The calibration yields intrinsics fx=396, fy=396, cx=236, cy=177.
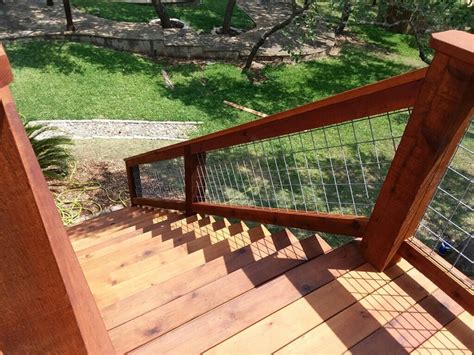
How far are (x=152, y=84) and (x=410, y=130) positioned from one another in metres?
8.18

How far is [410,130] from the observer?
1630 millimetres

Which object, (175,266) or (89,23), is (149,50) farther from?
(175,266)

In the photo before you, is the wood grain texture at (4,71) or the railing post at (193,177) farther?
the railing post at (193,177)

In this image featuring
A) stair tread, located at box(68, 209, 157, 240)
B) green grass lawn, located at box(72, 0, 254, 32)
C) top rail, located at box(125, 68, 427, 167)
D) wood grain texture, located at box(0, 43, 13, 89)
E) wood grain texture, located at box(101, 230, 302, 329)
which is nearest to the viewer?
wood grain texture, located at box(0, 43, 13, 89)

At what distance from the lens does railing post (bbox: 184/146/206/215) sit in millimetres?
3746

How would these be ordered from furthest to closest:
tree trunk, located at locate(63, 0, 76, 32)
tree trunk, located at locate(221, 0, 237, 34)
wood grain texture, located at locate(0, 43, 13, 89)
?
1. tree trunk, located at locate(221, 0, 237, 34)
2. tree trunk, located at locate(63, 0, 76, 32)
3. wood grain texture, located at locate(0, 43, 13, 89)

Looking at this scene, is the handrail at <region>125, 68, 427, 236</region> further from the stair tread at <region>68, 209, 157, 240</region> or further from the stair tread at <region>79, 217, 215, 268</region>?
the stair tread at <region>68, 209, 157, 240</region>

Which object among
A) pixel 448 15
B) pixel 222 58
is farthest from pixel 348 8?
pixel 222 58

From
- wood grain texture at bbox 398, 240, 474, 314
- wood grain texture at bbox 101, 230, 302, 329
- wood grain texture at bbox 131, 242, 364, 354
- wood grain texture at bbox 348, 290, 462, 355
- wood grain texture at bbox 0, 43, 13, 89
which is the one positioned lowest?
wood grain texture at bbox 101, 230, 302, 329

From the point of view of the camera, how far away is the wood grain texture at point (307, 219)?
2092 mm

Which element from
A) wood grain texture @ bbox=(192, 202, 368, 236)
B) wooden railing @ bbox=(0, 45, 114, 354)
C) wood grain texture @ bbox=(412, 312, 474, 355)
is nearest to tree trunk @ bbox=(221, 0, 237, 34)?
wood grain texture @ bbox=(192, 202, 368, 236)

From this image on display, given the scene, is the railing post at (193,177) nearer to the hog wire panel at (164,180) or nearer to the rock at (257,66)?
the hog wire panel at (164,180)

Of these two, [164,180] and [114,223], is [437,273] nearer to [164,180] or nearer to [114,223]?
[114,223]

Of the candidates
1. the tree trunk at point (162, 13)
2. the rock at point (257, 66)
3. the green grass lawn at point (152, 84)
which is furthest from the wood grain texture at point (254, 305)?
the tree trunk at point (162, 13)
